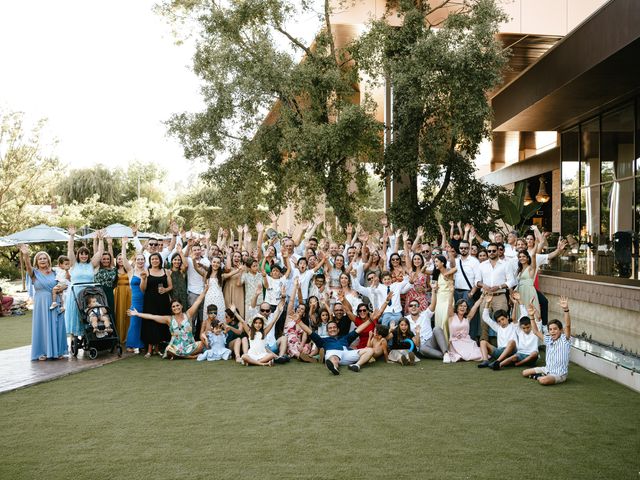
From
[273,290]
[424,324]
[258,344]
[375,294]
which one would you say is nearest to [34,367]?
[258,344]

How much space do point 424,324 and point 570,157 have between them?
956 cm

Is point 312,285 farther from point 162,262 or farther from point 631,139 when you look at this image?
point 631,139

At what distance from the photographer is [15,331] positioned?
1466 centimetres

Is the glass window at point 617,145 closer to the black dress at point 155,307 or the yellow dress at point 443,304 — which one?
the yellow dress at point 443,304

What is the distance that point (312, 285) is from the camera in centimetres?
1138

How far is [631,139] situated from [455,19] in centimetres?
500

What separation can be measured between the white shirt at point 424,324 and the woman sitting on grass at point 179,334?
3.49 m

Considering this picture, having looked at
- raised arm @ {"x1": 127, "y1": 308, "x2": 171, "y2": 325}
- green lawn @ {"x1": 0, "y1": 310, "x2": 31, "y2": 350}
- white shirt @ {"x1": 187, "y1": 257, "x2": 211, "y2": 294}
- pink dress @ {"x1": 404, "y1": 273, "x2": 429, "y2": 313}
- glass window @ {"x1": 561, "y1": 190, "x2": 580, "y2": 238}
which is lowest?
green lawn @ {"x1": 0, "y1": 310, "x2": 31, "y2": 350}

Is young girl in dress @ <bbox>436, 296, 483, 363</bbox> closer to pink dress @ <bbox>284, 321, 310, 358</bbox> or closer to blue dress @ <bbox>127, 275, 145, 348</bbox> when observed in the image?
pink dress @ <bbox>284, 321, 310, 358</bbox>

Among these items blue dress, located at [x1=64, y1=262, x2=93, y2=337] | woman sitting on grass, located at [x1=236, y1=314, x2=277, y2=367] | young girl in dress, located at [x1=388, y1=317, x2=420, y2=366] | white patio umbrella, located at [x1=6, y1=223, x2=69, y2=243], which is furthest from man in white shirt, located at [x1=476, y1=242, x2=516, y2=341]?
white patio umbrella, located at [x1=6, y1=223, x2=69, y2=243]

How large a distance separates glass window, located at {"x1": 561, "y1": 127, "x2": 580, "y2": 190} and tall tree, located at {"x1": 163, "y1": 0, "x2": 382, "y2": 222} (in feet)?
17.4

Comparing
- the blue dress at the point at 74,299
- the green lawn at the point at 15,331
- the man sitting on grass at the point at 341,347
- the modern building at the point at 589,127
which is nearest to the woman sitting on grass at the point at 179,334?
the blue dress at the point at 74,299

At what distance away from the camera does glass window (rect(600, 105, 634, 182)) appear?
1389cm

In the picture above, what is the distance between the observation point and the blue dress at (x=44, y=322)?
1017cm
